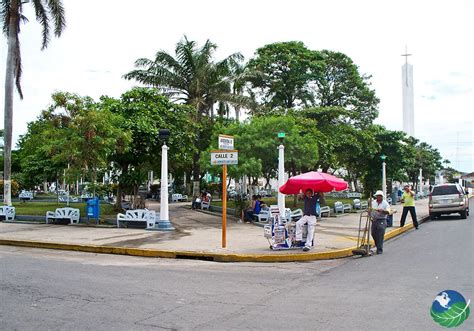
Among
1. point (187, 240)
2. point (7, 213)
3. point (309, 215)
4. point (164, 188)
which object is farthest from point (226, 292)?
point (7, 213)

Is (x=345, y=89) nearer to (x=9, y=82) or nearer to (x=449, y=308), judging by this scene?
(x=9, y=82)

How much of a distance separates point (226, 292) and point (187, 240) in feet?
23.9

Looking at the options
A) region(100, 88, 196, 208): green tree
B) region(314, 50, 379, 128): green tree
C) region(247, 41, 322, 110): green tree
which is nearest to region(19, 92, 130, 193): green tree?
region(100, 88, 196, 208): green tree

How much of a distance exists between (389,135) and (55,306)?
37.0 meters

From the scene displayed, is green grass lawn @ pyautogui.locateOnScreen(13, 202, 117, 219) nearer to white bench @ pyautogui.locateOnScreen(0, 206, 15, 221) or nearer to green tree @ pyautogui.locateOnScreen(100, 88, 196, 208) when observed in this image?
green tree @ pyautogui.locateOnScreen(100, 88, 196, 208)

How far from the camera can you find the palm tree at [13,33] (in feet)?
81.6

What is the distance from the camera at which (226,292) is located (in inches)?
311

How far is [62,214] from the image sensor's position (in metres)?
20.5

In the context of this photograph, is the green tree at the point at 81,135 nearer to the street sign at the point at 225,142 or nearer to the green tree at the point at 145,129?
the green tree at the point at 145,129

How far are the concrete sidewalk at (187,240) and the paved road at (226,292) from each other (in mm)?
643

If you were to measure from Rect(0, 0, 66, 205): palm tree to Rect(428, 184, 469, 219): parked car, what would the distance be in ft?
72.4

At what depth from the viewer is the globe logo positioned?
13.8 ft

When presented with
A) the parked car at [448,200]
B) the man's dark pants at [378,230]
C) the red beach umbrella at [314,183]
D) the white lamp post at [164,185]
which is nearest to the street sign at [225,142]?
the red beach umbrella at [314,183]

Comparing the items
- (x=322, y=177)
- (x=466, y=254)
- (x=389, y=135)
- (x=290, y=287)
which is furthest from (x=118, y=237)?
(x=389, y=135)
